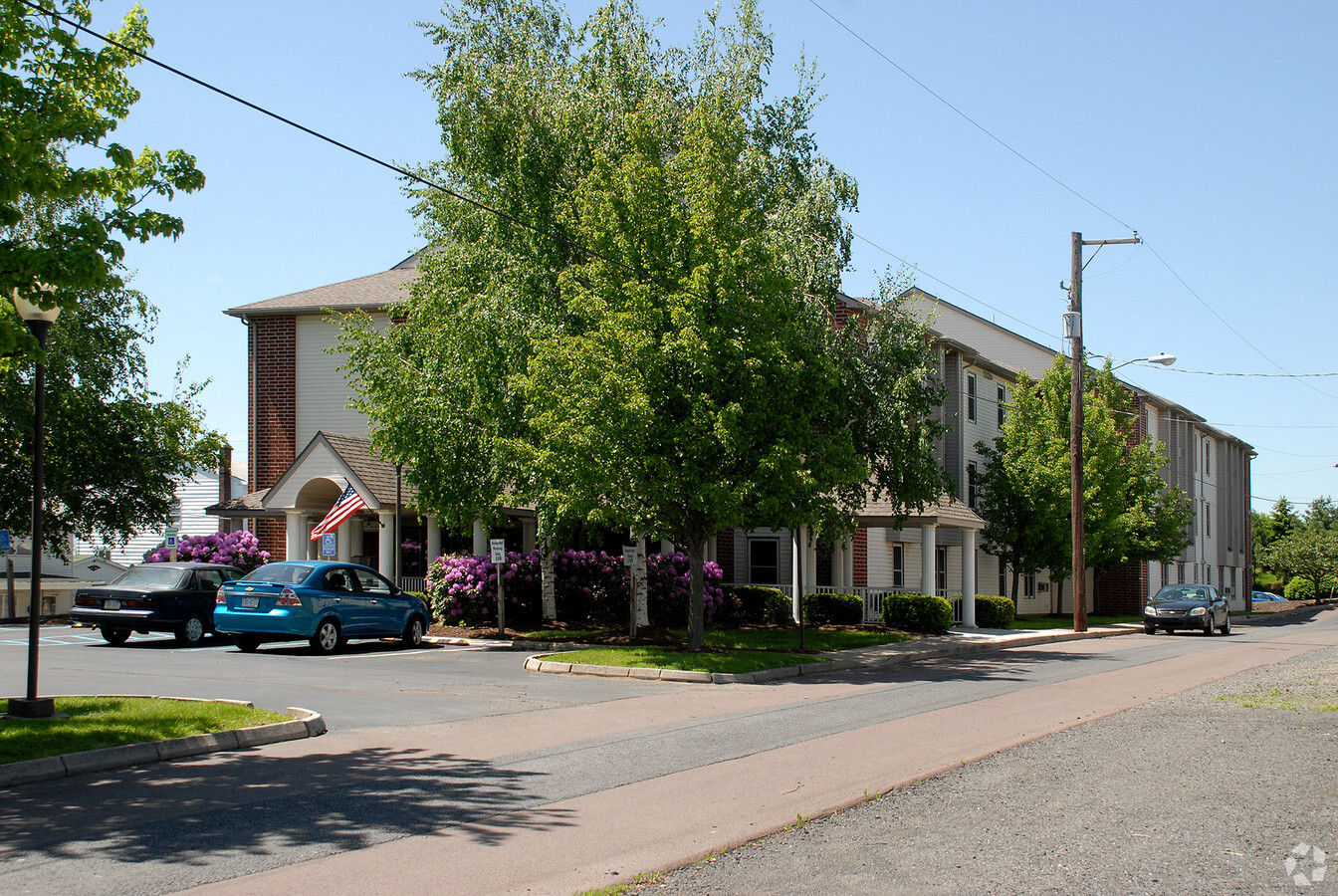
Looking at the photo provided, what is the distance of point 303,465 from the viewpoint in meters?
27.8

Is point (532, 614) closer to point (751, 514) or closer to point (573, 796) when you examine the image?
point (751, 514)

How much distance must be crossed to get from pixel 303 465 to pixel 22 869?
2252cm

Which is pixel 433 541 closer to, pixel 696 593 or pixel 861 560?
pixel 696 593

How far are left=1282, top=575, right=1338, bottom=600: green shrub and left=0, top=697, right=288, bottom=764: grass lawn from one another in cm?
8931

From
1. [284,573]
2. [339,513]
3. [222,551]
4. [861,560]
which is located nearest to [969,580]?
[861,560]

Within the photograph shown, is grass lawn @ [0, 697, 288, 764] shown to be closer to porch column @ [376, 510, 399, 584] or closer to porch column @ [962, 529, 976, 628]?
porch column @ [376, 510, 399, 584]

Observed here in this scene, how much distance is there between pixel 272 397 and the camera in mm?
34344

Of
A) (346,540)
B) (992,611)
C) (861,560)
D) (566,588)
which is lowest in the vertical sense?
(992,611)

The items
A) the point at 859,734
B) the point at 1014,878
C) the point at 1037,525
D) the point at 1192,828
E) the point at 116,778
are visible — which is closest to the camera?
the point at 1014,878

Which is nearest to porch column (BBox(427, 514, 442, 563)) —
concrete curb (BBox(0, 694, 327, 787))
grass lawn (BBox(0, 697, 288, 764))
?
grass lawn (BBox(0, 697, 288, 764))

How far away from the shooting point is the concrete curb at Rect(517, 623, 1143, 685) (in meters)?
17.5

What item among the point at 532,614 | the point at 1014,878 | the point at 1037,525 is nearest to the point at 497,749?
the point at 1014,878

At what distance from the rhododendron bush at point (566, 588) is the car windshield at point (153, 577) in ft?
18.6

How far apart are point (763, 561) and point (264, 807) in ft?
87.4
